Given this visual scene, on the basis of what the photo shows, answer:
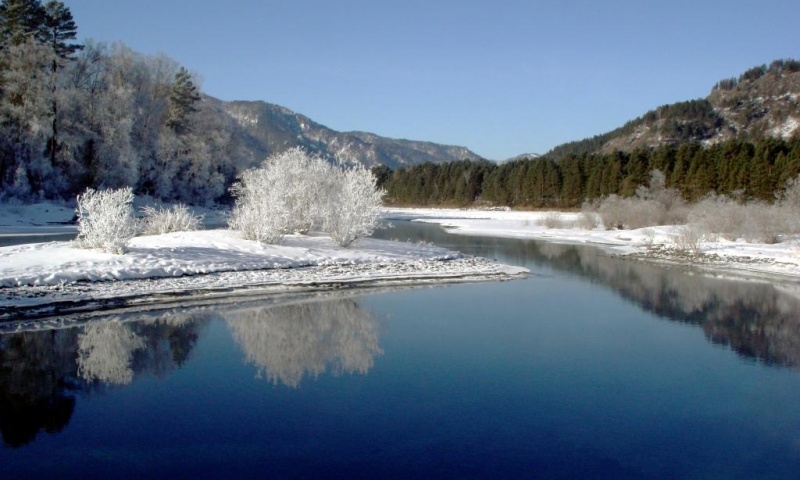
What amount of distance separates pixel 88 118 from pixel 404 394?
4700 centimetres

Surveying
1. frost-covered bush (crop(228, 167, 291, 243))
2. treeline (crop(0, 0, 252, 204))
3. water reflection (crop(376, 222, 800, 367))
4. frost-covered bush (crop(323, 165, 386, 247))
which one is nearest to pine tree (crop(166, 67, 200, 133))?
treeline (crop(0, 0, 252, 204))

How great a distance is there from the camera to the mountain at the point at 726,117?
143000 mm

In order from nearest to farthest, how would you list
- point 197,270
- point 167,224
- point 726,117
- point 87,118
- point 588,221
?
point 197,270 → point 167,224 → point 87,118 → point 588,221 → point 726,117

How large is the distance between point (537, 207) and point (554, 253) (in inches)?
2182

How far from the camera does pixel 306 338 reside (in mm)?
12812

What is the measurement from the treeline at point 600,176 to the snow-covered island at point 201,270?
1411 inches

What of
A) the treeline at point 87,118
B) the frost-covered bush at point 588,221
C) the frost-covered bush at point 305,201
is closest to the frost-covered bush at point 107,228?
the frost-covered bush at point 305,201

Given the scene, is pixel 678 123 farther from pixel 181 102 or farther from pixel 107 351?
pixel 107 351

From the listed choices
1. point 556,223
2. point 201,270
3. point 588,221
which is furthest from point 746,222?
point 201,270

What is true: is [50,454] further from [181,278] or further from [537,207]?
[537,207]

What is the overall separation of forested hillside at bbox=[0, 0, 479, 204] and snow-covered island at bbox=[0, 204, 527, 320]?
13.2 m

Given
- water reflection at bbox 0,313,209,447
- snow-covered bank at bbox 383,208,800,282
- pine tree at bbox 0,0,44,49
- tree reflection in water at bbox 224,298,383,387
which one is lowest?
water reflection at bbox 0,313,209,447

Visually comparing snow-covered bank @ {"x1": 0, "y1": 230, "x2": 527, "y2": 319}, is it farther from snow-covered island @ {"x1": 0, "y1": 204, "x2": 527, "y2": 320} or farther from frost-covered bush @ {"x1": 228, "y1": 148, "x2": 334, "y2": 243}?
frost-covered bush @ {"x1": 228, "y1": 148, "x2": 334, "y2": 243}

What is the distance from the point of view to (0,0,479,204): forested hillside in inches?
1731
